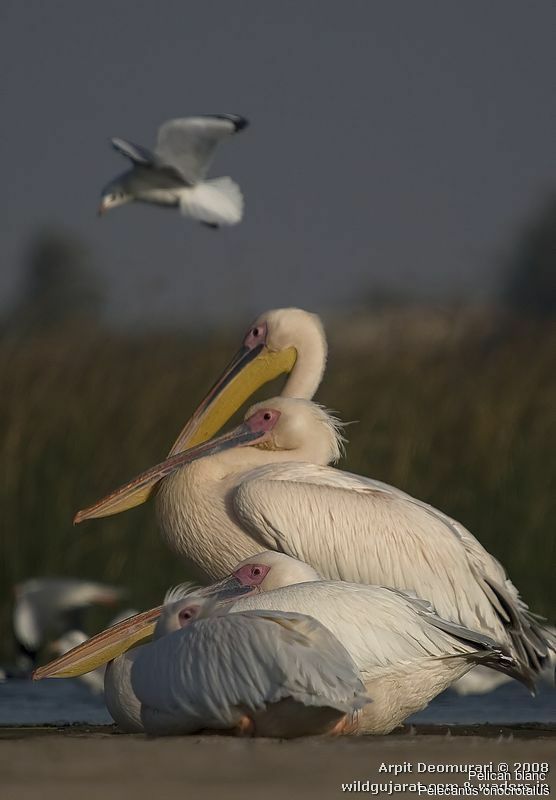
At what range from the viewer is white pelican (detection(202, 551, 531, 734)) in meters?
4.93

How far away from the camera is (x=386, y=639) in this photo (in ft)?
16.2

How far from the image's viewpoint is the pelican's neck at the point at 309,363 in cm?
696

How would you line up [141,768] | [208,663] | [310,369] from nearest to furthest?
[141,768] < [208,663] < [310,369]

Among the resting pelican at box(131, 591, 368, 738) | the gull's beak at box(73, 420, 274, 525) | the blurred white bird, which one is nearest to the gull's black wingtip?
the blurred white bird

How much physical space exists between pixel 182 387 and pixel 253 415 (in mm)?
2948

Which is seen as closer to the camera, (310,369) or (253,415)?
(253,415)

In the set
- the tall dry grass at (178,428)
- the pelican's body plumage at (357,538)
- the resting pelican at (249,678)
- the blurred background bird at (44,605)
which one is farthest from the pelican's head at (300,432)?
the tall dry grass at (178,428)

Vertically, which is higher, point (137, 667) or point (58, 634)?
point (137, 667)

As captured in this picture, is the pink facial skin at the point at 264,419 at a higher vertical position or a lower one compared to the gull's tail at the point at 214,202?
lower

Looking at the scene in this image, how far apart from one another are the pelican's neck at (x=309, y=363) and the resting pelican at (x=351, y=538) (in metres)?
0.70

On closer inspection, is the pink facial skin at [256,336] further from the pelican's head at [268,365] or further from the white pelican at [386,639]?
the white pelican at [386,639]

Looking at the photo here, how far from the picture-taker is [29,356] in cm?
952

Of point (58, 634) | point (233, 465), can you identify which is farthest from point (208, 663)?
point (58, 634)

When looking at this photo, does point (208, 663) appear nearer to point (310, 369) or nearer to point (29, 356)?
point (310, 369)
